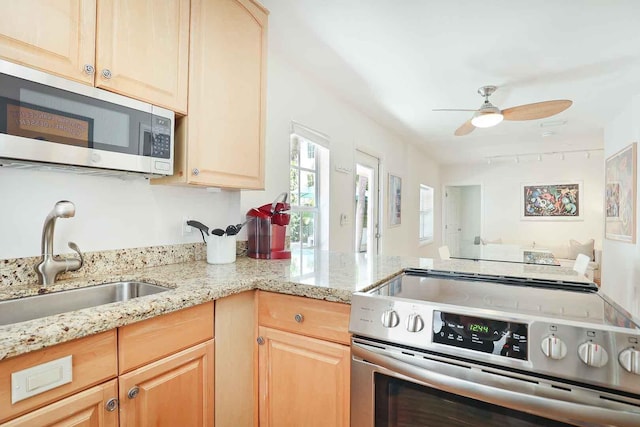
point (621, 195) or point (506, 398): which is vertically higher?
point (621, 195)

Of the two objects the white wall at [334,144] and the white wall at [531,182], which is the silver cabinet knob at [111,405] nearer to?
the white wall at [334,144]

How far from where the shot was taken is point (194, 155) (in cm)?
140

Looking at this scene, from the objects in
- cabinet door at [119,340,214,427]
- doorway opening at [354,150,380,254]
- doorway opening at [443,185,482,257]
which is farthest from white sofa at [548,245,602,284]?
cabinet door at [119,340,214,427]

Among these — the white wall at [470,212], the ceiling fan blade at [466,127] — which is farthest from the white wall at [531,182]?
the ceiling fan blade at [466,127]

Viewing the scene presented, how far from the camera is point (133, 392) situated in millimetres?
907

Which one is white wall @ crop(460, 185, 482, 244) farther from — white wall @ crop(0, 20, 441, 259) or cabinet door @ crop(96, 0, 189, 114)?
cabinet door @ crop(96, 0, 189, 114)

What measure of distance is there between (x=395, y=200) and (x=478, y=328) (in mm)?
3745

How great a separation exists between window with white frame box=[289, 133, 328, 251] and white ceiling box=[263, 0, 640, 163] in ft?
2.05

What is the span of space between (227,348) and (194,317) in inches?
8.4

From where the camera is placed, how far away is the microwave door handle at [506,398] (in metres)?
0.75

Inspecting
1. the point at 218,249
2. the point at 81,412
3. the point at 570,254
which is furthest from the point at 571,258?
the point at 81,412

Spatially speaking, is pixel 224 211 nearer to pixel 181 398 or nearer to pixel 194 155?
pixel 194 155

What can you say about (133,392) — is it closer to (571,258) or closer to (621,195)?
(621,195)

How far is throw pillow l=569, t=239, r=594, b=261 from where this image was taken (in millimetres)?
5591
